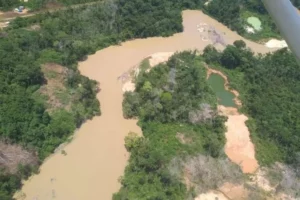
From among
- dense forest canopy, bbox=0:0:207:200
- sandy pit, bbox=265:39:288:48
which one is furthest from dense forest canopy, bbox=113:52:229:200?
sandy pit, bbox=265:39:288:48

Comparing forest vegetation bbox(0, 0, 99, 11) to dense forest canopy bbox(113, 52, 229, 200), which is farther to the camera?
forest vegetation bbox(0, 0, 99, 11)

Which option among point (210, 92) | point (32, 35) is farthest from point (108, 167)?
point (32, 35)

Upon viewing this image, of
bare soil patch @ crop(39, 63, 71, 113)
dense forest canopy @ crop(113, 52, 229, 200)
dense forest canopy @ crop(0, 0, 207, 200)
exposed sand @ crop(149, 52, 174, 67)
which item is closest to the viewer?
dense forest canopy @ crop(113, 52, 229, 200)

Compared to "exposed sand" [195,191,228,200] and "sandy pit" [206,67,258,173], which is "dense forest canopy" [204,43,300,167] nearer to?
"sandy pit" [206,67,258,173]

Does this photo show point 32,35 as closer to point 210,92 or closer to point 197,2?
point 210,92

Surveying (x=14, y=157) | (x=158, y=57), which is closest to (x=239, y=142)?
(x=158, y=57)
